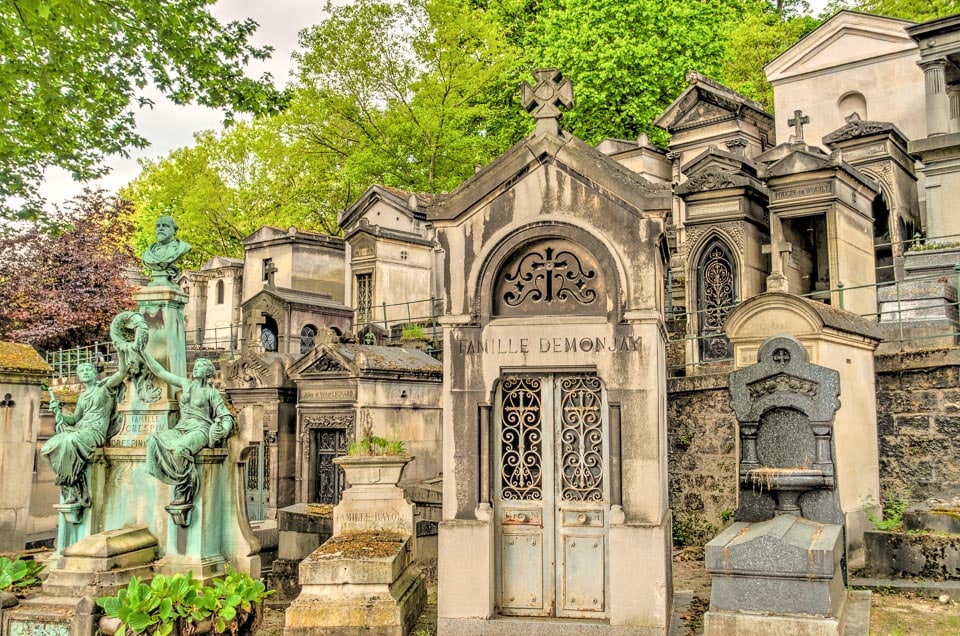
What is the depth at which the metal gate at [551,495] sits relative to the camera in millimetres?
6582

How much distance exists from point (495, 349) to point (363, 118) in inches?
953

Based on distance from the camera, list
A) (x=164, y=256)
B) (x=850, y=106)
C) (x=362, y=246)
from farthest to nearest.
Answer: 1. (x=362, y=246)
2. (x=850, y=106)
3. (x=164, y=256)

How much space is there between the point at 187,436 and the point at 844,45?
900 inches

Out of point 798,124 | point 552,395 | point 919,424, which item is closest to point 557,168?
point 552,395

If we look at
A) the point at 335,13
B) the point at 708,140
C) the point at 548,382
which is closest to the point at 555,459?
the point at 548,382

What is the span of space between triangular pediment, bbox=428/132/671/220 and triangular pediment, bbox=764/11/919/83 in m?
20.1

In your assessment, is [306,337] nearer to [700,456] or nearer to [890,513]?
[700,456]

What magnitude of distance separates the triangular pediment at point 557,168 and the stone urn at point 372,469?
3.12 m

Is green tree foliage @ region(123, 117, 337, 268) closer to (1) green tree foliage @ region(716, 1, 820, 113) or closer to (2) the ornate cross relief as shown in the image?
(1) green tree foliage @ region(716, 1, 820, 113)

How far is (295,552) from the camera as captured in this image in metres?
10.1

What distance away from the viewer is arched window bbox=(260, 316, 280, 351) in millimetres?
25047

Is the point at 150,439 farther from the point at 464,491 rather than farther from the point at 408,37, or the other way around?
the point at 408,37

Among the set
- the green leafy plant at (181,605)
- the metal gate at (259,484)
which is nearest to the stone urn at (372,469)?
the green leafy plant at (181,605)

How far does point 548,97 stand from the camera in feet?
22.9
